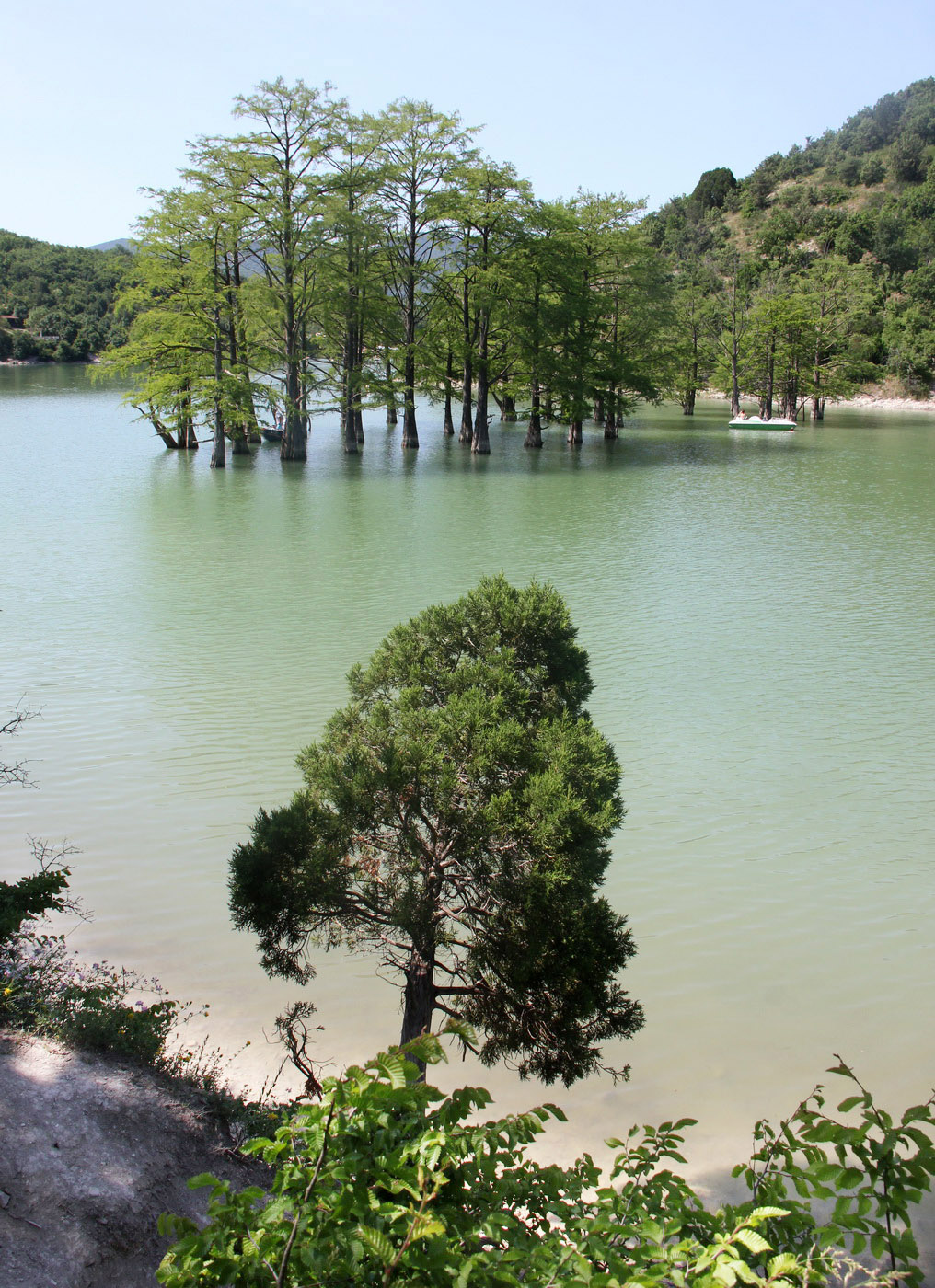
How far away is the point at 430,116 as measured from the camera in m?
37.4

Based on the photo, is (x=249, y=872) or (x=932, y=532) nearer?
(x=249, y=872)

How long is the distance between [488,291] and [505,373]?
18.2 ft

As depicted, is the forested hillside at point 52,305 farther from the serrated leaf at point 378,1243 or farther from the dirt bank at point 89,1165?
the serrated leaf at point 378,1243

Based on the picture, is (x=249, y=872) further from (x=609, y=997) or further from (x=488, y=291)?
(x=488, y=291)

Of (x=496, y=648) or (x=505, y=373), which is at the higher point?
(x=505, y=373)

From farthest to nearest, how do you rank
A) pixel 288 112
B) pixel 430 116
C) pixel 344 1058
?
pixel 430 116 < pixel 288 112 < pixel 344 1058

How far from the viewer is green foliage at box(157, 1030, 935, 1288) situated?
2.36m

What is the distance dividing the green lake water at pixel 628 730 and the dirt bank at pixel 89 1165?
1.33 meters

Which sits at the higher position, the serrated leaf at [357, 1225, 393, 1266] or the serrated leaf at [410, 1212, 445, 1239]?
the serrated leaf at [410, 1212, 445, 1239]

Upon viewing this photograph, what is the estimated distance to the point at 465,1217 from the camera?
105 inches

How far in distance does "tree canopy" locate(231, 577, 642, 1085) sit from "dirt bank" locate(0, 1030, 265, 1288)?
3.37 feet

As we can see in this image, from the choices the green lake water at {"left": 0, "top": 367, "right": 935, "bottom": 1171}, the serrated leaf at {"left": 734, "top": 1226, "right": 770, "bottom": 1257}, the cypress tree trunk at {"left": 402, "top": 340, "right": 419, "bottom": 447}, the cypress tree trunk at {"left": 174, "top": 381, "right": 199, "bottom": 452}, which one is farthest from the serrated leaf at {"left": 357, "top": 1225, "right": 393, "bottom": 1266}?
the cypress tree trunk at {"left": 402, "top": 340, "right": 419, "bottom": 447}

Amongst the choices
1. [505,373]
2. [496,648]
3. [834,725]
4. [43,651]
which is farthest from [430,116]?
[496,648]

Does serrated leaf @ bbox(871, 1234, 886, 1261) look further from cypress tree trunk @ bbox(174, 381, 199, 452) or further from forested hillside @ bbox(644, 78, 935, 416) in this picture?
forested hillside @ bbox(644, 78, 935, 416)
